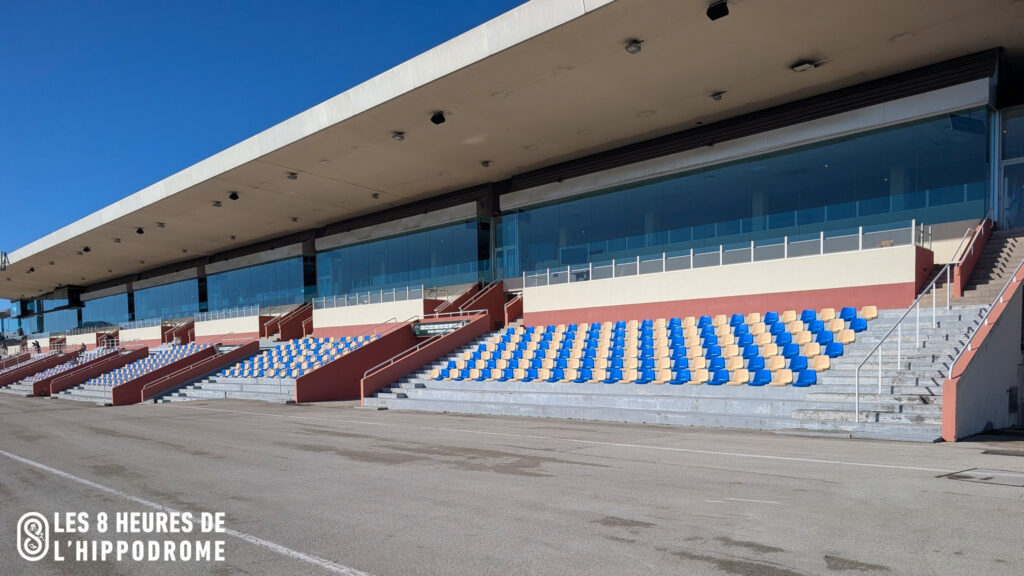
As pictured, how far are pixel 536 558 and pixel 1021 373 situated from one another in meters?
13.1

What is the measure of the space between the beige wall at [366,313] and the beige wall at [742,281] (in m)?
6.37

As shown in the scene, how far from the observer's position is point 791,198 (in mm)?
18453

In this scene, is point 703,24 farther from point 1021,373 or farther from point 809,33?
point 1021,373

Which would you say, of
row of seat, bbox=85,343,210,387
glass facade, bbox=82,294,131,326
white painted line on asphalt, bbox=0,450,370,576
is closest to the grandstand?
row of seat, bbox=85,343,210,387

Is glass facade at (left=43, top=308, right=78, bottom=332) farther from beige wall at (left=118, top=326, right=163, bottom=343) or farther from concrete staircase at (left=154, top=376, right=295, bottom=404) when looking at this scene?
concrete staircase at (left=154, top=376, right=295, bottom=404)

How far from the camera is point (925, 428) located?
32.2ft

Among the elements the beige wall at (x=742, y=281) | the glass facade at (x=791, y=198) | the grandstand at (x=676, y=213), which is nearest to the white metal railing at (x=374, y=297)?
the grandstand at (x=676, y=213)

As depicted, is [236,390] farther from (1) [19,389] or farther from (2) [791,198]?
(1) [19,389]

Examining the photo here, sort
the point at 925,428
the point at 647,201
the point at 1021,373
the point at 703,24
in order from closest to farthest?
the point at 925,428
the point at 1021,373
the point at 703,24
the point at 647,201

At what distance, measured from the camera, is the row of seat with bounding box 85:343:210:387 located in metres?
34.8

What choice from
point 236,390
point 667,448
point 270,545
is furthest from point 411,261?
point 270,545

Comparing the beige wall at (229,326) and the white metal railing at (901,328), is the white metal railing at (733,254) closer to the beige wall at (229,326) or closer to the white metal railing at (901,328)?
the white metal railing at (901,328)

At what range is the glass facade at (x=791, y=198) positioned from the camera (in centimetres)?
1590

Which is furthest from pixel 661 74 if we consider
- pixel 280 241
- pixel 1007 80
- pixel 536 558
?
pixel 280 241
